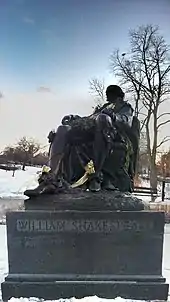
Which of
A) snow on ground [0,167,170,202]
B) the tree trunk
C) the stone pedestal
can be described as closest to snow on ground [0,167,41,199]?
snow on ground [0,167,170,202]

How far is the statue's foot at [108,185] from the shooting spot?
2.71 metres

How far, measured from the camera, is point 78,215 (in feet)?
8.05

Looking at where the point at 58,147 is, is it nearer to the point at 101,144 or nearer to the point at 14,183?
the point at 101,144

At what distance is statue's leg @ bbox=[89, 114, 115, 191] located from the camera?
2686mm

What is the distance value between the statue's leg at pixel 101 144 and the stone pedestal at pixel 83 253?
26cm

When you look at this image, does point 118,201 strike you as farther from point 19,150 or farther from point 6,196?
point 6,196

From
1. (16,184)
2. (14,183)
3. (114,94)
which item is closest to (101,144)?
(114,94)

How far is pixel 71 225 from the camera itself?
246cm

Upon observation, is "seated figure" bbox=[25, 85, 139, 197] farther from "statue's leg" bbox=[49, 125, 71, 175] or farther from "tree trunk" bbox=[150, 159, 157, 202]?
→ "tree trunk" bbox=[150, 159, 157, 202]

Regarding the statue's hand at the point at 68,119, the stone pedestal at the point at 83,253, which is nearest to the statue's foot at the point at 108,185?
the stone pedestal at the point at 83,253

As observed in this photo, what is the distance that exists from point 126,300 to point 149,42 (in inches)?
238

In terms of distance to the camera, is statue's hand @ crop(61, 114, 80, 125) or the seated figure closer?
the seated figure

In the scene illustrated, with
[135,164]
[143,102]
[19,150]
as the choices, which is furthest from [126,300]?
[143,102]

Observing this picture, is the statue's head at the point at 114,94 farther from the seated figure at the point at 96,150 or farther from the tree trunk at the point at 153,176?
the tree trunk at the point at 153,176
